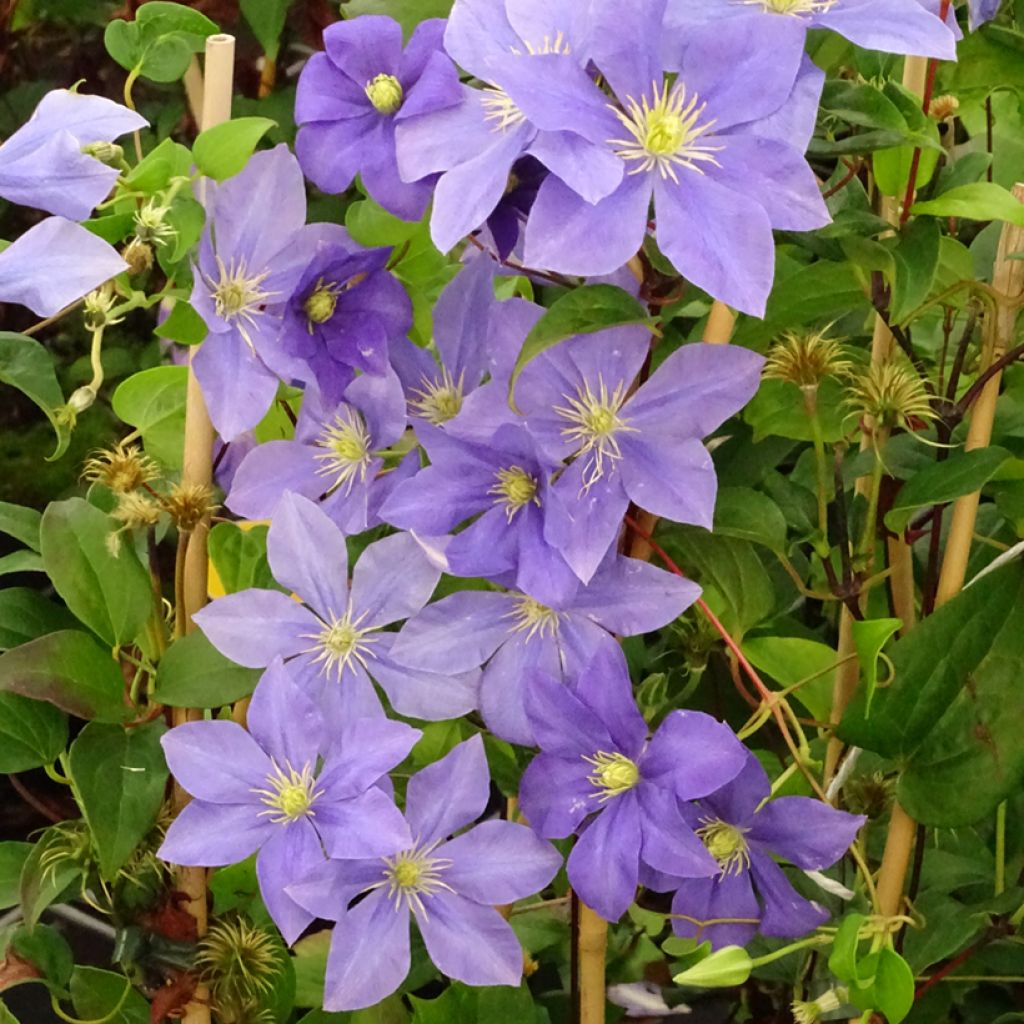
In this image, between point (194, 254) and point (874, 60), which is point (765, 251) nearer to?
point (874, 60)

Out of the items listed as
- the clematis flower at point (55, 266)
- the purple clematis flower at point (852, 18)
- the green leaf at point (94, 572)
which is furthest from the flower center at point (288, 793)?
the purple clematis flower at point (852, 18)

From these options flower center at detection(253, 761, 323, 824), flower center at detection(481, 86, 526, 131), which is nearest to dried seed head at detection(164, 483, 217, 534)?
flower center at detection(253, 761, 323, 824)

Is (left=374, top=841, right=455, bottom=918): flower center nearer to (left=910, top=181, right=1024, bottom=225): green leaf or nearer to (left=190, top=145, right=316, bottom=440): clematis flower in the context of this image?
(left=190, top=145, right=316, bottom=440): clematis flower

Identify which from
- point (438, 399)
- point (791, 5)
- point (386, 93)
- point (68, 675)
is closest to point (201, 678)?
point (68, 675)

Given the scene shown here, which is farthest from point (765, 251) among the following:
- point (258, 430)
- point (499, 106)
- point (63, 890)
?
point (63, 890)

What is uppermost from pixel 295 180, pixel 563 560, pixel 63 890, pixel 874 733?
pixel 295 180

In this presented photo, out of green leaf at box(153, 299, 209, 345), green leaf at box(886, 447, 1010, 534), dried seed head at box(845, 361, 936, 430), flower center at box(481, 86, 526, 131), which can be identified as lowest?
green leaf at box(886, 447, 1010, 534)

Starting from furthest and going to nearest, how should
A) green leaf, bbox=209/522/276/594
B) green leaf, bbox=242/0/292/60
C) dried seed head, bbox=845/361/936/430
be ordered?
green leaf, bbox=242/0/292/60
green leaf, bbox=209/522/276/594
dried seed head, bbox=845/361/936/430
